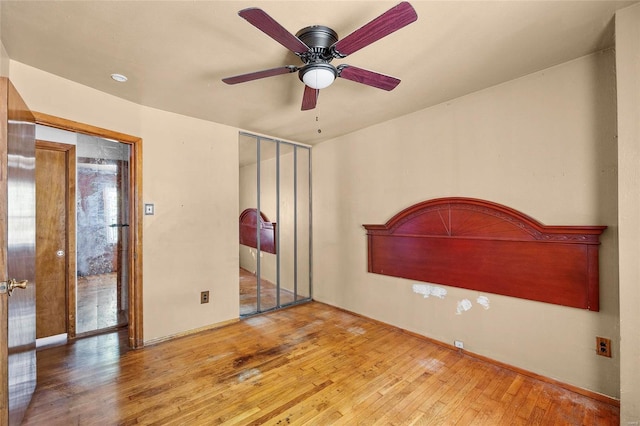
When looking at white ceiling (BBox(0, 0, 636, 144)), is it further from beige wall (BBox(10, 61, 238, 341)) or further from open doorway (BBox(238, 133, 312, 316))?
open doorway (BBox(238, 133, 312, 316))

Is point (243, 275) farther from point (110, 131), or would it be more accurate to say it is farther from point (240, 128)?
point (110, 131)

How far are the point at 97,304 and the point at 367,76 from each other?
3.79 meters

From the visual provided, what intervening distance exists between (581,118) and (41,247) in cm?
495

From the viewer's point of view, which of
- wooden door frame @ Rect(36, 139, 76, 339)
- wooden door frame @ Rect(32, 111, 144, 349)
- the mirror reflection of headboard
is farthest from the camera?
the mirror reflection of headboard

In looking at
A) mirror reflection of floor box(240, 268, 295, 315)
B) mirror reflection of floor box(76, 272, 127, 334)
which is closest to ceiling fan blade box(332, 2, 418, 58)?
mirror reflection of floor box(240, 268, 295, 315)

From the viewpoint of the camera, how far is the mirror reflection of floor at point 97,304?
10.3 ft

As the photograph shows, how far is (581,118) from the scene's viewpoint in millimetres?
2066

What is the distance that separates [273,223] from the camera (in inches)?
164

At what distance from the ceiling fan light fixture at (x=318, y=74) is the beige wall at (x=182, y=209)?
1982 millimetres

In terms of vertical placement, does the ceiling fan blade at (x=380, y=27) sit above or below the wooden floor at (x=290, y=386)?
above

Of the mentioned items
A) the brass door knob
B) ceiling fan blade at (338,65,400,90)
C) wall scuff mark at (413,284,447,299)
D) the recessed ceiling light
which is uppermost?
the recessed ceiling light

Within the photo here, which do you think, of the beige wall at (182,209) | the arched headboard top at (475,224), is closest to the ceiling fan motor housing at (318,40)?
the arched headboard top at (475,224)

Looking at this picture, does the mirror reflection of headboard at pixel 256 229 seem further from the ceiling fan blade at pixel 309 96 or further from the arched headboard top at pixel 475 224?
the ceiling fan blade at pixel 309 96

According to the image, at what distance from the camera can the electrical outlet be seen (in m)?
1.94
